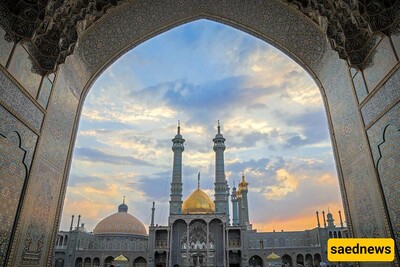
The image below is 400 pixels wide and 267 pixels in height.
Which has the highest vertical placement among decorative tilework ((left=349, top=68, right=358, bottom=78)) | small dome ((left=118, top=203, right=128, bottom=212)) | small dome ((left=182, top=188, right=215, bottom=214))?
small dome ((left=118, top=203, right=128, bottom=212))

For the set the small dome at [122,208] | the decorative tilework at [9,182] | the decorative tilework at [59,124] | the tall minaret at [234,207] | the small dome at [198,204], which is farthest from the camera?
the small dome at [122,208]

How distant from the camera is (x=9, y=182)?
4.64 meters

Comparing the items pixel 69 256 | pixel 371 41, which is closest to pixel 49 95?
pixel 371 41

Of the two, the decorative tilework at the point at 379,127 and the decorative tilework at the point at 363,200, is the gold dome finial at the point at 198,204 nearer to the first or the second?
the decorative tilework at the point at 363,200

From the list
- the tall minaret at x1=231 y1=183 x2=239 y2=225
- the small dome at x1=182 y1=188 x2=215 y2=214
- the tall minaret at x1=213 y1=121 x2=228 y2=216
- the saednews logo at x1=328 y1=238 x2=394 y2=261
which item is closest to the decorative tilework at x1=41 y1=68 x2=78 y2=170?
the saednews logo at x1=328 y1=238 x2=394 y2=261

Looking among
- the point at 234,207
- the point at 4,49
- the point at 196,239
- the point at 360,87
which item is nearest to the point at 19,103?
the point at 4,49

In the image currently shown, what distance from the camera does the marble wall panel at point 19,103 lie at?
4.59 meters

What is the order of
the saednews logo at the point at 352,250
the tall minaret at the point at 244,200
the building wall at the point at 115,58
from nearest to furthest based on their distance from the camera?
the saednews logo at the point at 352,250, the building wall at the point at 115,58, the tall minaret at the point at 244,200

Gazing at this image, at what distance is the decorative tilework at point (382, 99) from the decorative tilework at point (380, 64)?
198mm

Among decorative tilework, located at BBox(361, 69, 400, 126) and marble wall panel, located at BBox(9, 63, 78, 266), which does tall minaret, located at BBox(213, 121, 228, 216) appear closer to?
marble wall panel, located at BBox(9, 63, 78, 266)

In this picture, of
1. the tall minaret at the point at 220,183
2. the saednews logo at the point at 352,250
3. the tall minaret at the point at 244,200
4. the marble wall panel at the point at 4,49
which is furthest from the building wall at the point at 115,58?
the tall minaret at the point at 244,200

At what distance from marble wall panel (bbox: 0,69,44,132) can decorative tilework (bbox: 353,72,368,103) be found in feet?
20.1

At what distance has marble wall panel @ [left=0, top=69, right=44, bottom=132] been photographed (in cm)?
459

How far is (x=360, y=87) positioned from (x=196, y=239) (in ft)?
62.4
